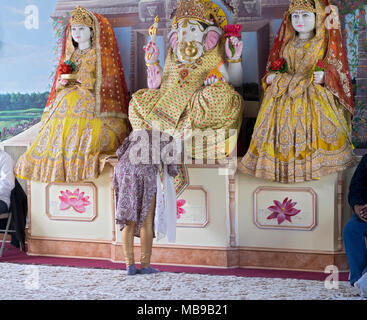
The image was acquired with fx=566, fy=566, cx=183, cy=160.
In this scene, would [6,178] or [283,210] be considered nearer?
[283,210]

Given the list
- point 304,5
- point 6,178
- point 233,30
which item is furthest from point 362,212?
point 6,178

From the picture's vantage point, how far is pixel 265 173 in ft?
16.0

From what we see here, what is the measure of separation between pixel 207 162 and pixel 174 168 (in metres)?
0.37

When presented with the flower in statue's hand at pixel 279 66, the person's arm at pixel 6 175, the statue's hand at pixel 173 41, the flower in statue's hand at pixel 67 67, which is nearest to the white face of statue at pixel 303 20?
the flower in statue's hand at pixel 279 66

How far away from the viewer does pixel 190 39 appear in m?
5.30

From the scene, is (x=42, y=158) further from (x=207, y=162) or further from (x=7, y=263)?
(x=207, y=162)

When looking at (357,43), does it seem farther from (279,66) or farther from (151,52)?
(151,52)

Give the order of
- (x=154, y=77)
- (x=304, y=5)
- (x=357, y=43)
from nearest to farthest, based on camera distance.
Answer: (x=304, y=5) → (x=357, y=43) → (x=154, y=77)

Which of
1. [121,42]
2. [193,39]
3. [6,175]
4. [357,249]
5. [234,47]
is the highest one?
[121,42]

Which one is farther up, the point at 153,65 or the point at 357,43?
the point at 357,43

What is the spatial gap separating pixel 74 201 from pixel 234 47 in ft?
6.95

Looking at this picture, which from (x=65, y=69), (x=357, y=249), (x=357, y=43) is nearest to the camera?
(x=357, y=249)

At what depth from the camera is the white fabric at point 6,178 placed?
5.51 m

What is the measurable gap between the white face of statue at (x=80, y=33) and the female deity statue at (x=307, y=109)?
1.88 meters
